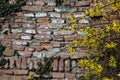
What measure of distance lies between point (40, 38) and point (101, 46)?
2.76 ft

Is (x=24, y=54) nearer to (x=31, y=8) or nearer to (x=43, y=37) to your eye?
(x=43, y=37)

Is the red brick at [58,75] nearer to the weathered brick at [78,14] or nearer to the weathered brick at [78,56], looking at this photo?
the weathered brick at [78,56]

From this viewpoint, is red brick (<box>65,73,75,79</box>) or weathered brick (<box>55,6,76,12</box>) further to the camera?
weathered brick (<box>55,6,76,12</box>)

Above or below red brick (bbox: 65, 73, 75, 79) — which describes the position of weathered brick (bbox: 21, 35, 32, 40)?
above

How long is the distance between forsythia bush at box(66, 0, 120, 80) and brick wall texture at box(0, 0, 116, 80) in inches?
6.7

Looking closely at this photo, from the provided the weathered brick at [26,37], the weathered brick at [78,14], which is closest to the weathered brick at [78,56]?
the weathered brick at [78,14]

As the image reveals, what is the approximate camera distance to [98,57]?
3941 mm

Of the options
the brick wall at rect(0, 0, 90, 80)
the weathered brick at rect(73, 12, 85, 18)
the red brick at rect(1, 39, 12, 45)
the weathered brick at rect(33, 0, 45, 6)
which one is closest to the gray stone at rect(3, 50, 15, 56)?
the brick wall at rect(0, 0, 90, 80)

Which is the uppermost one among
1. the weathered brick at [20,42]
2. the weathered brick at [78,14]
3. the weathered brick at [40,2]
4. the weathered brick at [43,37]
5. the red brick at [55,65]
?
the weathered brick at [40,2]

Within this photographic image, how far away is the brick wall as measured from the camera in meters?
4.18

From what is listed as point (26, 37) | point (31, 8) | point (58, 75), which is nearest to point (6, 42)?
point (26, 37)

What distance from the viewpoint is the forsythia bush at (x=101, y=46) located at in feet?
12.0

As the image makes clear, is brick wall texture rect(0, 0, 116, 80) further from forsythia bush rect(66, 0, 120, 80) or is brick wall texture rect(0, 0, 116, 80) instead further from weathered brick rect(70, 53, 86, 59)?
forsythia bush rect(66, 0, 120, 80)

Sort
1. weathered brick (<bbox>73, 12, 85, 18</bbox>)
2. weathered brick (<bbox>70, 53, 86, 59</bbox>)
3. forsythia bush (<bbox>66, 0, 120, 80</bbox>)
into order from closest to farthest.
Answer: forsythia bush (<bbox>66, 0, 120, 80</bbox>) → weathered brick (<bbox>70, 53, 86, 59</bbox>) → weathered brick (<bbox>73, 12, 85, 18</bbox>)
